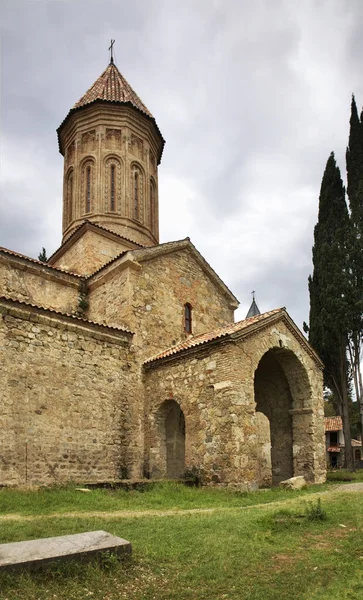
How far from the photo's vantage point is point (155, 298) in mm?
14062

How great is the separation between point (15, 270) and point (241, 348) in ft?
21.4

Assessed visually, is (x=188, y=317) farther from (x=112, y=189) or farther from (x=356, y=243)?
(x=356, y=243)

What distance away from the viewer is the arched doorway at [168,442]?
40.4 ft

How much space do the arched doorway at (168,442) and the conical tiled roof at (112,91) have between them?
1148cm

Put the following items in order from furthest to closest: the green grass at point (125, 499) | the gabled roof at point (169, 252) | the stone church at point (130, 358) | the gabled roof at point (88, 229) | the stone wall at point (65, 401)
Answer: the gabled roof at point (88, 229) → the gabled roof at point (169, 252) → the stone church at point (130, 358) → the stone wall at point (65, 401) → the green grass at point (125, 499)

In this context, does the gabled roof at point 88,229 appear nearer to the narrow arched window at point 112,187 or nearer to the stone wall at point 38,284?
the narrow arched window at point 112,187

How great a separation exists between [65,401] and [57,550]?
23.0 ft

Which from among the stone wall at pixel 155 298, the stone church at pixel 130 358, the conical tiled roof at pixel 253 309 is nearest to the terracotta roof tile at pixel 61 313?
the stone church at pixel 130 358

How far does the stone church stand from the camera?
10406 millimetres

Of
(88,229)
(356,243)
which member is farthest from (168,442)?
(356,243)

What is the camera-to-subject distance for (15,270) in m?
13.2

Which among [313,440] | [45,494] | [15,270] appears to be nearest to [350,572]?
[45,494]

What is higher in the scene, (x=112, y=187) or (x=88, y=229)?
(x=112, y=187)

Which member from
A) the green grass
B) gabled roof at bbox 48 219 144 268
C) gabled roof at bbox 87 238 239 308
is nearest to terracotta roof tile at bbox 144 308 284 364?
gabled roof at bbox 87 238 239 308
